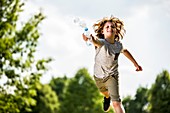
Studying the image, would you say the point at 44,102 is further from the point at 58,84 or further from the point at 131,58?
the point at 131,58

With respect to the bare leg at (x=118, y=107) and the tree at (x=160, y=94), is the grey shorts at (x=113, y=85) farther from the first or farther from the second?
the tree at (x=160, y=94)

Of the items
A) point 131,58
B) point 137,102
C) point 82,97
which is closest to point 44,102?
point 82,97

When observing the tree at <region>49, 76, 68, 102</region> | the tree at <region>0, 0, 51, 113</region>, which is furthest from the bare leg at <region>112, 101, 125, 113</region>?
the tree at <region>49, 76, 68, 102</region>

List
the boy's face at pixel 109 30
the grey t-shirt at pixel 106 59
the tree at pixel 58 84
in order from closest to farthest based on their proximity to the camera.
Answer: the grey t-shirt at pixel 106 59 → the boy's face at pixel 109 30 → the tree at pixel 58 84

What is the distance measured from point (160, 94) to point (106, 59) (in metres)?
39.1

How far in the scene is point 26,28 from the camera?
27531 millimetres

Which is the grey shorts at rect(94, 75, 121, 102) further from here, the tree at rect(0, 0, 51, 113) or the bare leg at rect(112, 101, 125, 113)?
the tree at rect(0, 0, 51, 113)

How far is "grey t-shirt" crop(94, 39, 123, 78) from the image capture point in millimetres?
5016

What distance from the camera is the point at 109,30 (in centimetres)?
518

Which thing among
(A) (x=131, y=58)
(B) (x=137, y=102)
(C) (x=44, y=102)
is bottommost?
(A) (x=131, y=58)

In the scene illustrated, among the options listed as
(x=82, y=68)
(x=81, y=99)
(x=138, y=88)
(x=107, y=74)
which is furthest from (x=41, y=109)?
(x=107, y=74)

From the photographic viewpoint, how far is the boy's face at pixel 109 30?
16.9 feet

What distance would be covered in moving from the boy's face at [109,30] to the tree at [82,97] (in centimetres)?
5484

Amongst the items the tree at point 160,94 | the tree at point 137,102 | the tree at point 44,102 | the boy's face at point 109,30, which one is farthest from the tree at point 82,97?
the boy's face at point 109,30
